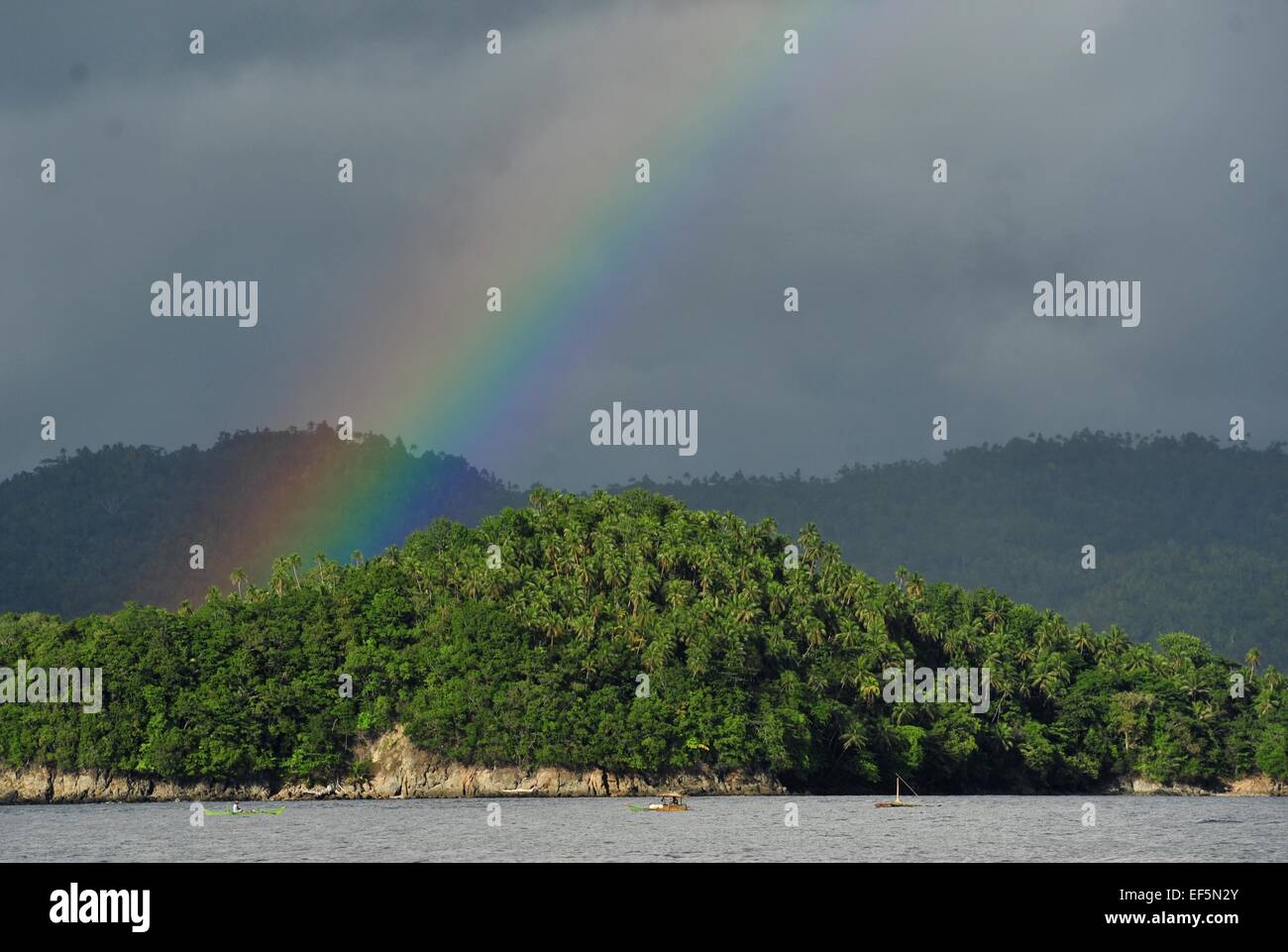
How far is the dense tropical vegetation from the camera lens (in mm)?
131125

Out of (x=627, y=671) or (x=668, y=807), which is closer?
(x=668, y=807)

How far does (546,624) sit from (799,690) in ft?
71.7

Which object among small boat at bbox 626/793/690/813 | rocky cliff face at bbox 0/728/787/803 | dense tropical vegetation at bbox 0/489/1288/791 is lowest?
rocky cliff face at bbox 0/728/787/803

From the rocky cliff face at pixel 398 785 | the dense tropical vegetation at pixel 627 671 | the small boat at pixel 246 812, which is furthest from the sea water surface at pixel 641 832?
the dense tropical vegetation at pixel 627 671

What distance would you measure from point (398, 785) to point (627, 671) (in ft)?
68.5

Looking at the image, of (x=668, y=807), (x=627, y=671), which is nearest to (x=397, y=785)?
(x=627, y=671)

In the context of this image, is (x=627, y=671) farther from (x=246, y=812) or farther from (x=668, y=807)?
(x=246, y=812)

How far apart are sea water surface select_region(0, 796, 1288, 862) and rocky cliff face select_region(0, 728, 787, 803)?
8.52 ft

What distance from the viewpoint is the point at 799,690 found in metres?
137

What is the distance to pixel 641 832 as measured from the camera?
92.4 metres

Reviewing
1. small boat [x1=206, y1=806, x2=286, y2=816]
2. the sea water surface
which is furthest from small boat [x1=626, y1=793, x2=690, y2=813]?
small boat [x1=206, y1=806, x2=286, y2=816]

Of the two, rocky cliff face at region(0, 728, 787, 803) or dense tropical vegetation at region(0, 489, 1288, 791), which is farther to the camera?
rocky cliff face at region(0, 728, 787, 803)

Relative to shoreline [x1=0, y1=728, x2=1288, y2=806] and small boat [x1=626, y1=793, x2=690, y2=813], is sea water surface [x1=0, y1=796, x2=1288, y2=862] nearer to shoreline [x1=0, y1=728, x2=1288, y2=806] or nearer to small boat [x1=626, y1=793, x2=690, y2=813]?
small boat [x1=626, y1=793, x2=690, y2=813]
